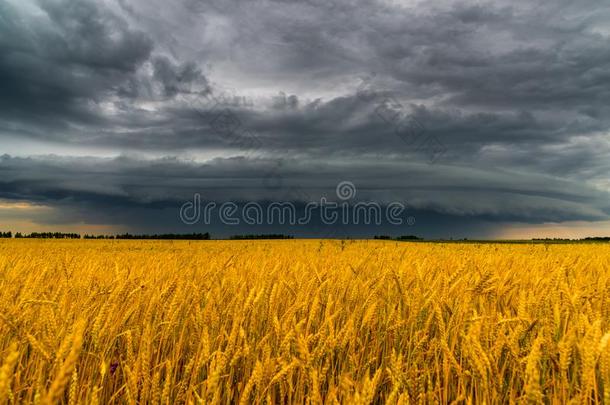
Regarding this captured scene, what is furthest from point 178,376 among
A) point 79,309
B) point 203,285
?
point 203,285

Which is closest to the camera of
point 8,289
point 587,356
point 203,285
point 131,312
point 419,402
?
point 587,356

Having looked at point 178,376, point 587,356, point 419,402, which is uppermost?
point 587,356

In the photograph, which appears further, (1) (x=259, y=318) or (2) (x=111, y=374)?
(1) (x=259, y=318)

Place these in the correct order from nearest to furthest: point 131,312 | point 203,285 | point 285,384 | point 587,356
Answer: point 587,356, point 285,384, point 131,312, point 203,285

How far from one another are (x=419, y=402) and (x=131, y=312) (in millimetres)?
1831

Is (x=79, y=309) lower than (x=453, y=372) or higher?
higher

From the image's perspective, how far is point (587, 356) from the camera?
1.44 metres

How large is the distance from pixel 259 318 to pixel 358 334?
2.18ft

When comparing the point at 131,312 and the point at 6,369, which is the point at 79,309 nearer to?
the point at 131,312

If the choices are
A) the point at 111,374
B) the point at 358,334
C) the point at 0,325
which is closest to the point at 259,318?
the point at 358,334

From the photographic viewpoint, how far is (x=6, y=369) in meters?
1.01

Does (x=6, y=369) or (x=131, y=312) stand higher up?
(x=6, y=369)

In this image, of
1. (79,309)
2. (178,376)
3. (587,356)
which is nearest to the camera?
(587,356)

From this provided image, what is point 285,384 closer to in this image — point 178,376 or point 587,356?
point 178,376
